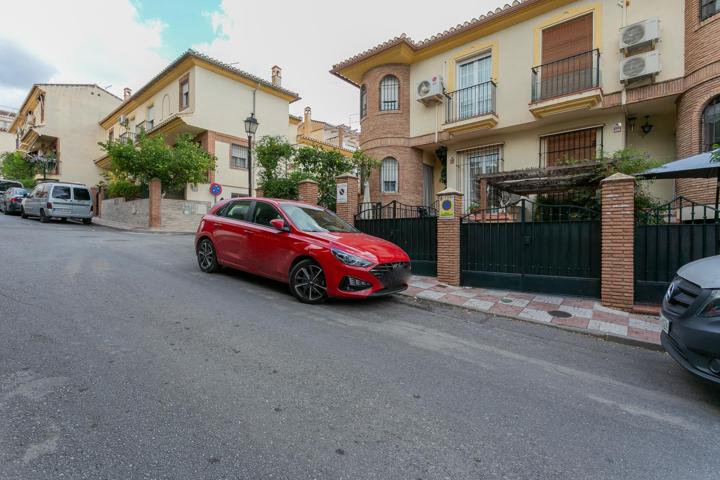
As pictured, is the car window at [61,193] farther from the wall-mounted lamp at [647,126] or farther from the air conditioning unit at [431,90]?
the wall-mounted lamp at [647,126]

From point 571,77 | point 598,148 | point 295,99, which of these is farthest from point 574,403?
point 295,99

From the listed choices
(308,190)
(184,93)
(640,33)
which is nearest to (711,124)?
(640,33)

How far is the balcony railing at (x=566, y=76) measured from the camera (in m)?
10.5

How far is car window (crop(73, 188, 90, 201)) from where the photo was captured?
1766 centimetres

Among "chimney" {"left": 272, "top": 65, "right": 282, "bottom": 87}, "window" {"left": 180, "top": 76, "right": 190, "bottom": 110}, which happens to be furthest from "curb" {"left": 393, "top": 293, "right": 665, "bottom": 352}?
"chimney" {"left": 272, "top": 65, "right": 282, "bottom": 87}

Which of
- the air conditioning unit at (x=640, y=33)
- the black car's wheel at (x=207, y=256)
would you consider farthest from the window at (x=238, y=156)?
the air conditioning unit at (x=640, y=33)

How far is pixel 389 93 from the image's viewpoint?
14320 mm

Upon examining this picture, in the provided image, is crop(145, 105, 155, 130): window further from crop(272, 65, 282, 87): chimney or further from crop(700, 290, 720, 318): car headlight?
crop(700, 290, 720, 318): car headlight

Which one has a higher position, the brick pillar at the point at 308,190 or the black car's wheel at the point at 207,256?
the brick pillar at the point at 308,190

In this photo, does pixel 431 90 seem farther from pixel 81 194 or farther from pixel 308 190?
pixel 81 194

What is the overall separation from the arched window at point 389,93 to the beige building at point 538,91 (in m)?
0.04

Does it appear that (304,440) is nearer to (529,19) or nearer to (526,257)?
(526,257)

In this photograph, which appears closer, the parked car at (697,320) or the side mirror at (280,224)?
the parked car at (697,320)

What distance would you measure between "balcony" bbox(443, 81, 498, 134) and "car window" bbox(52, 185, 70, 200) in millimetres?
18068
